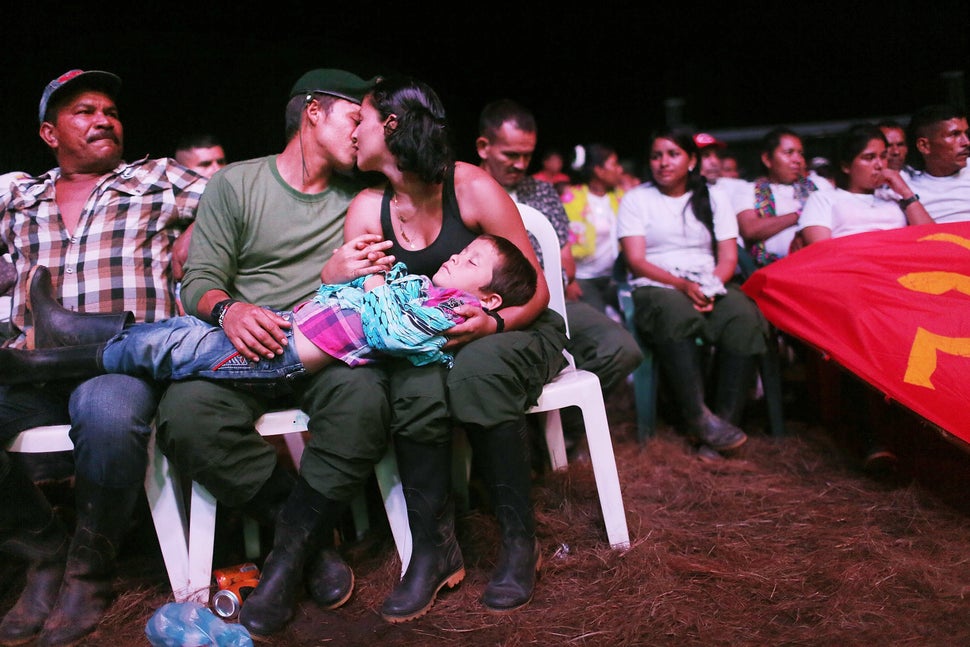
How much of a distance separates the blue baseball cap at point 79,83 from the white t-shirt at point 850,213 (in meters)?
2.43

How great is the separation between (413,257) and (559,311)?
20.3 inches

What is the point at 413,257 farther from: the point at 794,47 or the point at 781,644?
the point at 794,47

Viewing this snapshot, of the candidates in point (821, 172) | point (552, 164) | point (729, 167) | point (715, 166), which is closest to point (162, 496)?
point (821, 172)

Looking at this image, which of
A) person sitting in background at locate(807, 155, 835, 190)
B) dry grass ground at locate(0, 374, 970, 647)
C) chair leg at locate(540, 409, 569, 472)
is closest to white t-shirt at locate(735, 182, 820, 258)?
person sitting in background at locate(807, 155, 835, 190)

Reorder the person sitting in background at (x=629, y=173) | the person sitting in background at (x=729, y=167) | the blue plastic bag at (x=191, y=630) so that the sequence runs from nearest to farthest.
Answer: the blue plastic bag at (x=191, y=630) → the person sitting in background at (x=729, y=167) → the person sitting in background at (x=629, y=173)

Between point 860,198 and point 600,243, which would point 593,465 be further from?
point 600,243

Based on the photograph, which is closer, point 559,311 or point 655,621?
point 655,621

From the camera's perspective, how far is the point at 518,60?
204 inches

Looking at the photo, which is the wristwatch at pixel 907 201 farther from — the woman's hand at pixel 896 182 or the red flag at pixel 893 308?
the red flag at pixel 893 308

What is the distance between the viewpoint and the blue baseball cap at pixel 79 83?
2297mm

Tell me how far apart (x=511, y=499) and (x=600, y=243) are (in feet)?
7.68

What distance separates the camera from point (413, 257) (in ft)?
6.72

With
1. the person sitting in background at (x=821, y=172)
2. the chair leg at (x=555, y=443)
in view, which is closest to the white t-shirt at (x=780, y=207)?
the person sitting in background at (x=821, y=172)

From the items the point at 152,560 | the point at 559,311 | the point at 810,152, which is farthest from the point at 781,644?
the point at 810,152
